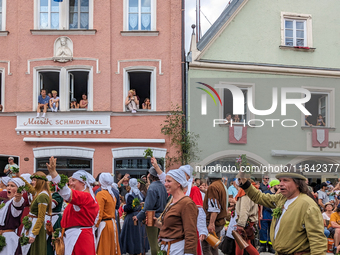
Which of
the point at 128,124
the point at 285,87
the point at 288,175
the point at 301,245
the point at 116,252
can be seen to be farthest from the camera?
the point at 285,87

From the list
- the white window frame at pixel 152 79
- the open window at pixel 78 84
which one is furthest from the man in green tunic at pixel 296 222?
the open window at pixel 78 84

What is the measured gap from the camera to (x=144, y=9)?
18.7 meters

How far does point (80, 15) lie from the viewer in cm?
1861

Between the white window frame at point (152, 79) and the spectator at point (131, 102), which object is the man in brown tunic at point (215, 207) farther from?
the white window frame at point (152, 79)

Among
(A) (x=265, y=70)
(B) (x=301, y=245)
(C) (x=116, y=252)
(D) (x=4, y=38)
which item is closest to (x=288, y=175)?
(B) (x=301, y=245)

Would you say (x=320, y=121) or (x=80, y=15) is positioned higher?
(x=80, y=15)

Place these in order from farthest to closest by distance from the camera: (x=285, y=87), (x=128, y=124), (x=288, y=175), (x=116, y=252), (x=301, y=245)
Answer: (x=285, y=87) → (x=128, y=124) → (x=116, y=252) → (x=288, y=175) → (x=301, y=245)

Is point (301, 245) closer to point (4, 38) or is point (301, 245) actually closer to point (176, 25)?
point (176, 25)

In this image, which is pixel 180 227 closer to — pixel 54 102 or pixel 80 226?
pixel 80 226

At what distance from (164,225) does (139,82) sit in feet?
44.4

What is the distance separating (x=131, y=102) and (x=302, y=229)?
13.6m

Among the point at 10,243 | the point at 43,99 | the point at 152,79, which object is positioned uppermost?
the point at 152,79

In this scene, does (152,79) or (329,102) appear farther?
(329,102)

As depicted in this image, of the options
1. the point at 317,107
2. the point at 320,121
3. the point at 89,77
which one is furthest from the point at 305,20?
the point at 89,77
